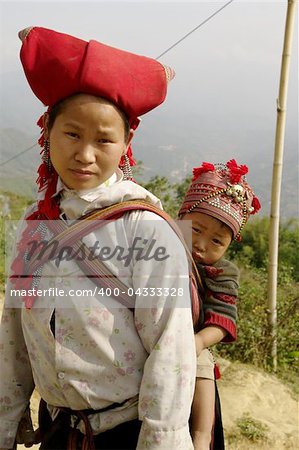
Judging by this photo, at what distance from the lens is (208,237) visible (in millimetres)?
1846

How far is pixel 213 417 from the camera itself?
1.58 meters

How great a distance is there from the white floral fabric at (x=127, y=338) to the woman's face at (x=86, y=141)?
0.06m

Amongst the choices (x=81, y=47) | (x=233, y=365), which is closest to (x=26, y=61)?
(x=81, y=47)

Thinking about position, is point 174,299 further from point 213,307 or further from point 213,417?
point 213,417

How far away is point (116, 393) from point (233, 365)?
3.78 m

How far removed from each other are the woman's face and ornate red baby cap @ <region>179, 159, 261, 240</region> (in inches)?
24.3

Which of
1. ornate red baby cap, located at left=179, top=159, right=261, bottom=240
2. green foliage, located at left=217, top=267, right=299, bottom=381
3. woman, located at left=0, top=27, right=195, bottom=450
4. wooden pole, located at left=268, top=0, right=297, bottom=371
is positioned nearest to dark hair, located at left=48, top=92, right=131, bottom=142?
woman, located at left=0, top=27, right=195, bottom=450

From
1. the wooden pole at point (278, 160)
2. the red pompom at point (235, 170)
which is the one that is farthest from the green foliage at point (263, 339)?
the red pompom at point (235, 170)

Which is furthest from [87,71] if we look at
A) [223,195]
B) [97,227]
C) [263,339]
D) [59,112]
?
[263,339]

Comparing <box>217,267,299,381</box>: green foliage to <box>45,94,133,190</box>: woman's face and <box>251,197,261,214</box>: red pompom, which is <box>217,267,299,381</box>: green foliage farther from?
<box>45,94,133,190</box>: woman's face

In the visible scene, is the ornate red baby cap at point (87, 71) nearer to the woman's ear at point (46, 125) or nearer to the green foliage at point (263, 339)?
the woman's ear at point (46, 125)

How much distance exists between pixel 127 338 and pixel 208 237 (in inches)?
27.6

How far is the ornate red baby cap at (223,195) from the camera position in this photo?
1826 millimetres

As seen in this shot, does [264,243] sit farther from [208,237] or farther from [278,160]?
[208,237]
